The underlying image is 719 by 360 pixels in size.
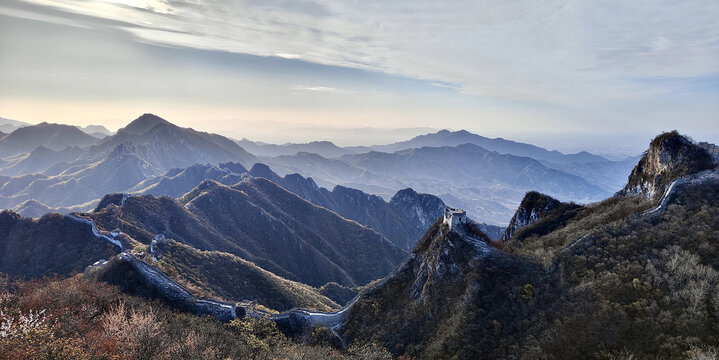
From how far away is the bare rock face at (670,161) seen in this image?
192ft

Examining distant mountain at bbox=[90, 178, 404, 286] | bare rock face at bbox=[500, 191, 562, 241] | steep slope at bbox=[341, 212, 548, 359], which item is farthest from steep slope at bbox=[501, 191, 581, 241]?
distant mountain at bbox=[90, 178, 404, 286]

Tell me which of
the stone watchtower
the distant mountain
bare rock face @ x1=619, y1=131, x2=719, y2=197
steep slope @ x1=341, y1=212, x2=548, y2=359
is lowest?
the distant mountain

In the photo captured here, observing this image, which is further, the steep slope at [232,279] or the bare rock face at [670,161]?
the steep slope at [232,279]

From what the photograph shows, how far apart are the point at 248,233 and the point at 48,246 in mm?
81983

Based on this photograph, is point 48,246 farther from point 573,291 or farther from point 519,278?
point 573,291

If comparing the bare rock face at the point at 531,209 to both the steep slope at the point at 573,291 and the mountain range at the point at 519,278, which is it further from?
the steep slope at the point at 573,291

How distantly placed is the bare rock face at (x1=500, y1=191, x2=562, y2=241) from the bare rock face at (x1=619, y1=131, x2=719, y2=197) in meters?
17.9

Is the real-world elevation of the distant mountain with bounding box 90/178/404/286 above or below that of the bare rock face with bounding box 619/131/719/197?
below

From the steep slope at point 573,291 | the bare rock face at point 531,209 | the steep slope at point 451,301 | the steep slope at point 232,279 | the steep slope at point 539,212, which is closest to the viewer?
the steep slope at point 573,291

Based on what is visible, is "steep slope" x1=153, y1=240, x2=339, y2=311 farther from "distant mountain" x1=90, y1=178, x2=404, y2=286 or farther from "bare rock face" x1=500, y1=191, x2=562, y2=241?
"bare rock face" x1=500, y1=191, x2=562, y2=241

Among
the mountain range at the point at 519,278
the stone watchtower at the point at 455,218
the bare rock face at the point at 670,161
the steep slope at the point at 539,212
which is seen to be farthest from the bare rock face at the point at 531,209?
the stone watchtower at the point at 455,218

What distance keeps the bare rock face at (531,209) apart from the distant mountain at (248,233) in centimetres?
9208

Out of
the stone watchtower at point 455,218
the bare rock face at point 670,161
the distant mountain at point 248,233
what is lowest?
the distant mountain at point 248,233

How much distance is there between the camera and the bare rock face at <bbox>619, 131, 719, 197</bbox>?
5853cm
